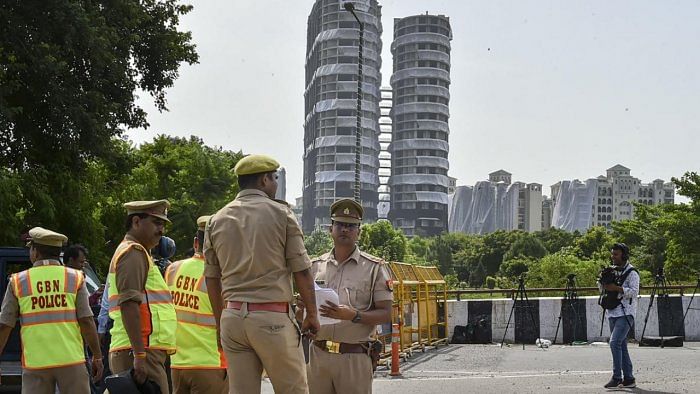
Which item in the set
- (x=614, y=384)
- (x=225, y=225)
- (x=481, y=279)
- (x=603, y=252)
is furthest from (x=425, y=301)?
(x=481, y=279)

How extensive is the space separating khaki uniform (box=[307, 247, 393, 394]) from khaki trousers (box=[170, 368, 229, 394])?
106cm

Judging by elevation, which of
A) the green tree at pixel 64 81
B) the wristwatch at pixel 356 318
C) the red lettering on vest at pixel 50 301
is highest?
the green tree at pixel 64 81

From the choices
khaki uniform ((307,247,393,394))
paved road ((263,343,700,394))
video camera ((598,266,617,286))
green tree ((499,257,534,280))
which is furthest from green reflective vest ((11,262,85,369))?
green tree ((499,257,534,280))

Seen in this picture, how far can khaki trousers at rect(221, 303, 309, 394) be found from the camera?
18.8 feet

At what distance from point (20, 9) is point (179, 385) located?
16403 millimetres

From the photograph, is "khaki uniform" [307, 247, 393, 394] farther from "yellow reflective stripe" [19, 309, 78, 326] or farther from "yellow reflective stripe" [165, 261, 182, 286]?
"yellow reflective stripe" [19, 309, 78, 326]

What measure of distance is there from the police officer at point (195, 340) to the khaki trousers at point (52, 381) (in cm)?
71

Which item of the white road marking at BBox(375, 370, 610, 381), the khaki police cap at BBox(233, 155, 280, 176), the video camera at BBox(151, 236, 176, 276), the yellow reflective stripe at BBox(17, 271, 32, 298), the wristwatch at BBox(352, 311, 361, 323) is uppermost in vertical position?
the khaki police cap at BBox(233, 155, 280, 176)

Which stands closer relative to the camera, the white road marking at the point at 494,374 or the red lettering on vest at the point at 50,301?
the red lettering on vest at the point at 50,301

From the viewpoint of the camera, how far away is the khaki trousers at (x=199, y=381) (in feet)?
25.0

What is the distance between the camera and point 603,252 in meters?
103

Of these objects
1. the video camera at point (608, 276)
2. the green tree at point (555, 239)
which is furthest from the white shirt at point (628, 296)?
the green tree at point (555, 239)

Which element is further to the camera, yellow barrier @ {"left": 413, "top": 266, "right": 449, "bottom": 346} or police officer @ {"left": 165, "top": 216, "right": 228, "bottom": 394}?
yellow barrier @ {"left": 413, "top": 266, "right": 449, "bottom": 346}

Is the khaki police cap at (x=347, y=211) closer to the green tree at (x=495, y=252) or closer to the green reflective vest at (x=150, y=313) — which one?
the green reflective vest at (x=150, y=313)
